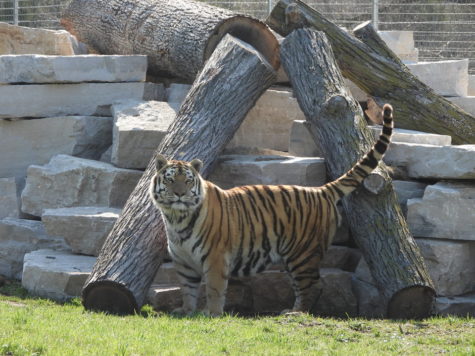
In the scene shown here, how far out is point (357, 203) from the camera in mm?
8156

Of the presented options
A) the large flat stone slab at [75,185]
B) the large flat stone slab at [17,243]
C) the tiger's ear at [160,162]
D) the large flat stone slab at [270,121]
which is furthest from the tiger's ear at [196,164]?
the large flat stone slab at [270,121]

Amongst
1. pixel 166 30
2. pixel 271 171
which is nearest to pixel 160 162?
pixel 271 171

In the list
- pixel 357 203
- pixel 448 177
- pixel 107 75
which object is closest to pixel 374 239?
pixel 357 203

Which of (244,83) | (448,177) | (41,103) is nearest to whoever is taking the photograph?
(448,177)

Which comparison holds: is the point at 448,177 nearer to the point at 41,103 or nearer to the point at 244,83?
the point at 244,83

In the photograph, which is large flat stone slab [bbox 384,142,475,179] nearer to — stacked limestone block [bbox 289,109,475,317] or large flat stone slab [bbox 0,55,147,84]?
stacked limestone block [bbox 289,109,475,317]

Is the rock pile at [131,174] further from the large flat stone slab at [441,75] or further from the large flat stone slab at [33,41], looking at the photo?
the large flat stone slab at [33,41]

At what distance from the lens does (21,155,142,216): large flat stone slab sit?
31.7 ft

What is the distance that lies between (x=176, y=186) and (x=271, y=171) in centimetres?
188

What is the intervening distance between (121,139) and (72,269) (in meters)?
1.76

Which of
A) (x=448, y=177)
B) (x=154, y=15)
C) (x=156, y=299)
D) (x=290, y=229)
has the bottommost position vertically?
(x=156, y=299)

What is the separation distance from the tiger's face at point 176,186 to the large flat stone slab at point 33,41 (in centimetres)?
589

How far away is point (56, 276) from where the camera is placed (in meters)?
8.43

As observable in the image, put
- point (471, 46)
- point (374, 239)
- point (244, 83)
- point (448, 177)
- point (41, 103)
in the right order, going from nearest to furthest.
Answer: point (374, 239) < point (448, 177) < point (244, 83) < point (41, 103) < point (471, 46)
